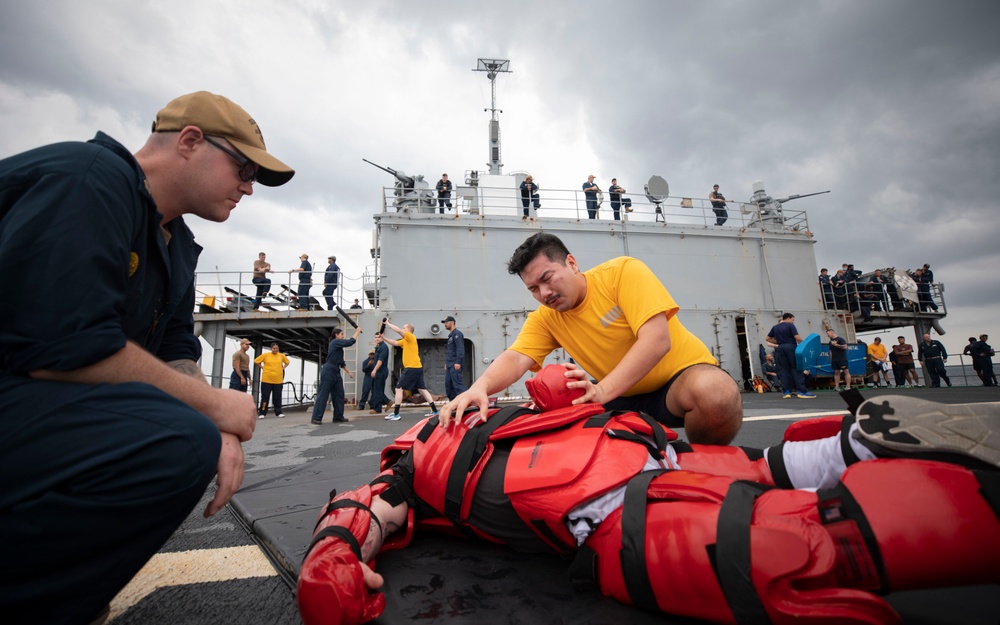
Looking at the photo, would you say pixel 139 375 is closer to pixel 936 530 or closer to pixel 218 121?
pixel 218 121

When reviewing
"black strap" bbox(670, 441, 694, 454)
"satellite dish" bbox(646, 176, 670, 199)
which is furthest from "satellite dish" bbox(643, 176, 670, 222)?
"black strap" bbox(670, 441, 694, 454)

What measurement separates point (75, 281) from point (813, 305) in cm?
1713

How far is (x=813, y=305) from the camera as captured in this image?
13891 millimetres

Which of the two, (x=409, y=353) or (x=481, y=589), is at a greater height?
(x=409, y=353)

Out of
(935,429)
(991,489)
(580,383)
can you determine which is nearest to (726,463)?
(580,383)

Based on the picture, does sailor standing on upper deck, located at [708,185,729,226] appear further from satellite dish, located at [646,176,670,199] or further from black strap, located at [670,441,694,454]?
black strap, located at [670,441,694,454]

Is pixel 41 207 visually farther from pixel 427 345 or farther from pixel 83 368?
pixel 427 345

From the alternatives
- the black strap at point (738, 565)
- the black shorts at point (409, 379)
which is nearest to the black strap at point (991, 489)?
the black strap at point (738, 565)

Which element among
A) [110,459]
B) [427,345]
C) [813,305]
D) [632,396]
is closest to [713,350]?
[813,305]

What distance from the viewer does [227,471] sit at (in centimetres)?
100

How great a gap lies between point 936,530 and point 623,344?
147 cm

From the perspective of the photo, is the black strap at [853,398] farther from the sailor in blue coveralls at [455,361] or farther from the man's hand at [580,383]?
the sailor in blue coveralls at [455,361]

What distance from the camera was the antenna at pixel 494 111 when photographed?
16.9m

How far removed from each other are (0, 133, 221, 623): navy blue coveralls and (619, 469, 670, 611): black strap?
929 millimetres
